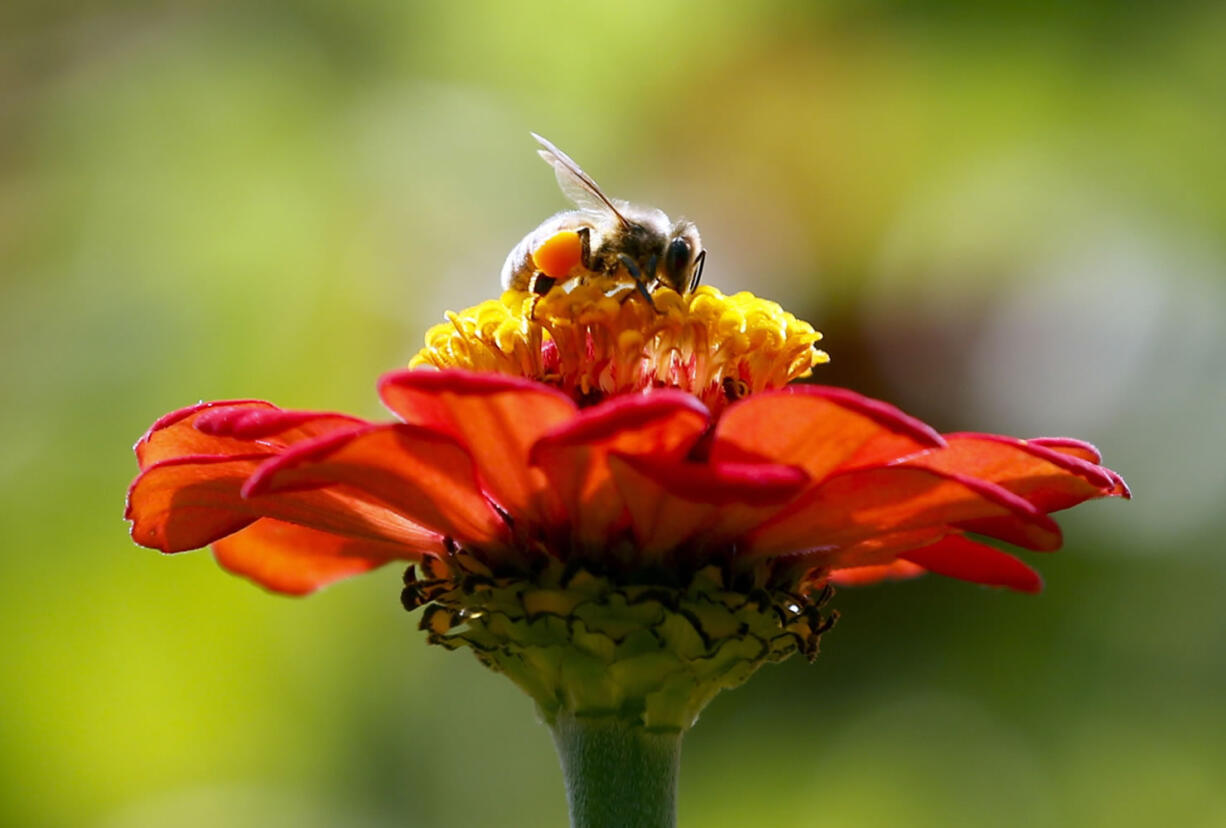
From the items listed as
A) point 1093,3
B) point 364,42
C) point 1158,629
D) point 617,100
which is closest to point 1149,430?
point 1158,629

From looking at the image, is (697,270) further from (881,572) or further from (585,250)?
(881,572)

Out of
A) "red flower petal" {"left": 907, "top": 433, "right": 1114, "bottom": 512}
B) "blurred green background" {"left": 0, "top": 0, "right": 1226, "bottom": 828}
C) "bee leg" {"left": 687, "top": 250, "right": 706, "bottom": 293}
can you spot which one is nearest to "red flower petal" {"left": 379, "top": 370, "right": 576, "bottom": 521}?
"red flower petal" {"left": 907, "top": 433, "right": 1114, "bottom": 512}

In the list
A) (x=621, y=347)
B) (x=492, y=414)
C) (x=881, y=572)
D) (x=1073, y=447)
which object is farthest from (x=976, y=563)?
(x=492, y=414)

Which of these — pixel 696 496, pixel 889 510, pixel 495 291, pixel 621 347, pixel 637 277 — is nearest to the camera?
pixel 696 496

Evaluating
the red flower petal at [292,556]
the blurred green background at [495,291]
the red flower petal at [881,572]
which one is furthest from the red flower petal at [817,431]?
the blurred green background at [495,291]

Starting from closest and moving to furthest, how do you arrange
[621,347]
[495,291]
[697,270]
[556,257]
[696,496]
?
1. [696,496]
2. [621,347]
3. [556,257]
4. [697,270]
5. [495,291]

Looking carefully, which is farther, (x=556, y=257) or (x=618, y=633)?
(x=556, y=257)

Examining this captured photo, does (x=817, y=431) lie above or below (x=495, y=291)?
below

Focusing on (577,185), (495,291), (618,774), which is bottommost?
(618,774)
